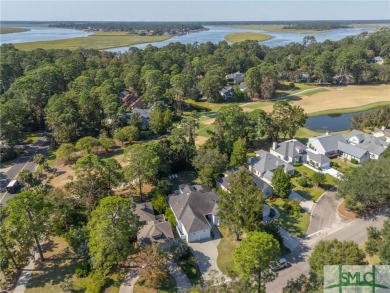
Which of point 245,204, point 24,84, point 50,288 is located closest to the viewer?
point 50,288

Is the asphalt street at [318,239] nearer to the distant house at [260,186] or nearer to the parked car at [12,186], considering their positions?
the distant house at [260,186]

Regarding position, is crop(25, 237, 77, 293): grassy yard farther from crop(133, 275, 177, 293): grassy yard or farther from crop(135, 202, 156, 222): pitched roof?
crop(135, 202, 156, 222): pitched roof

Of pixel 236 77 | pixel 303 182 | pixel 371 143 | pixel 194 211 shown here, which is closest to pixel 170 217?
pixel 194 211

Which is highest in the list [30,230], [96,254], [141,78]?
[141,78]

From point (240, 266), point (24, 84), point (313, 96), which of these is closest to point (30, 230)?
point (240, 266)

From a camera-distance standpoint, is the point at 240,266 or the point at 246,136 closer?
the point at 240,266

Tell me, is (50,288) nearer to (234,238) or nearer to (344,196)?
(234,238)

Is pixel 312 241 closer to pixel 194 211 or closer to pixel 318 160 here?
pixel 194 211
